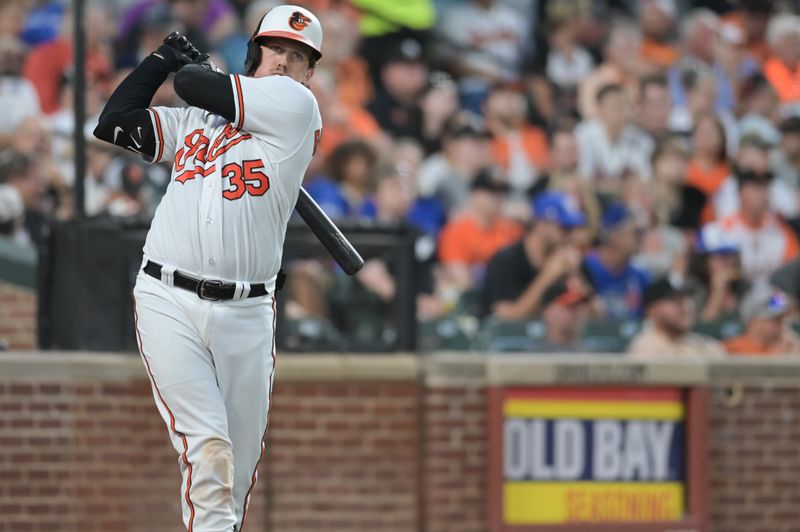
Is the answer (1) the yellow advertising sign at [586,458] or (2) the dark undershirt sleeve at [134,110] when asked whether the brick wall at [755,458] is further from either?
(2) the dark undershirt sleeve at [134,110]

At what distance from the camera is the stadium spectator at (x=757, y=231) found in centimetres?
1038

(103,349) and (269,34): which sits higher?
(269,34)

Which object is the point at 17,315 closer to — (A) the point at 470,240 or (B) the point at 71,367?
(B) the point at 71,367

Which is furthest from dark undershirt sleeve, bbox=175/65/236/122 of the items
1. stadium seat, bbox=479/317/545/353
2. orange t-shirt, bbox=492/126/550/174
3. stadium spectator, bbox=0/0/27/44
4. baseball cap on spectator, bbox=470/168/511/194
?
orange t-shirt, bbox=492/126/550/174

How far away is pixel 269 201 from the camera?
4.54 metres

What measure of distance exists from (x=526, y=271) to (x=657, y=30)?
381 cm

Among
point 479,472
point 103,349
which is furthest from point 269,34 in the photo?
point 479,472

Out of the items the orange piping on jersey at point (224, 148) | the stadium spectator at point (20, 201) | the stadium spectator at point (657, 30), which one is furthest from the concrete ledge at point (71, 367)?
the stadium spectator at point (657, 30)

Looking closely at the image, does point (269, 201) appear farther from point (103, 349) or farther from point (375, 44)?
point (375, 44)

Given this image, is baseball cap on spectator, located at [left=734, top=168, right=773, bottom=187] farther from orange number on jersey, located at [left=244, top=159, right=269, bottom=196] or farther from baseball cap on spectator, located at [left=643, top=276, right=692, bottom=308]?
orange number on jersey, located at [left=244, top=159, right=269, bottom=196]

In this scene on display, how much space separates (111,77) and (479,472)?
415 centimetres

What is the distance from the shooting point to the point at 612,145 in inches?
431

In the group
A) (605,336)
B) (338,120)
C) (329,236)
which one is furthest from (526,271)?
(329,236)

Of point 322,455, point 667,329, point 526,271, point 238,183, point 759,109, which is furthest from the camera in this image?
point 759,109
